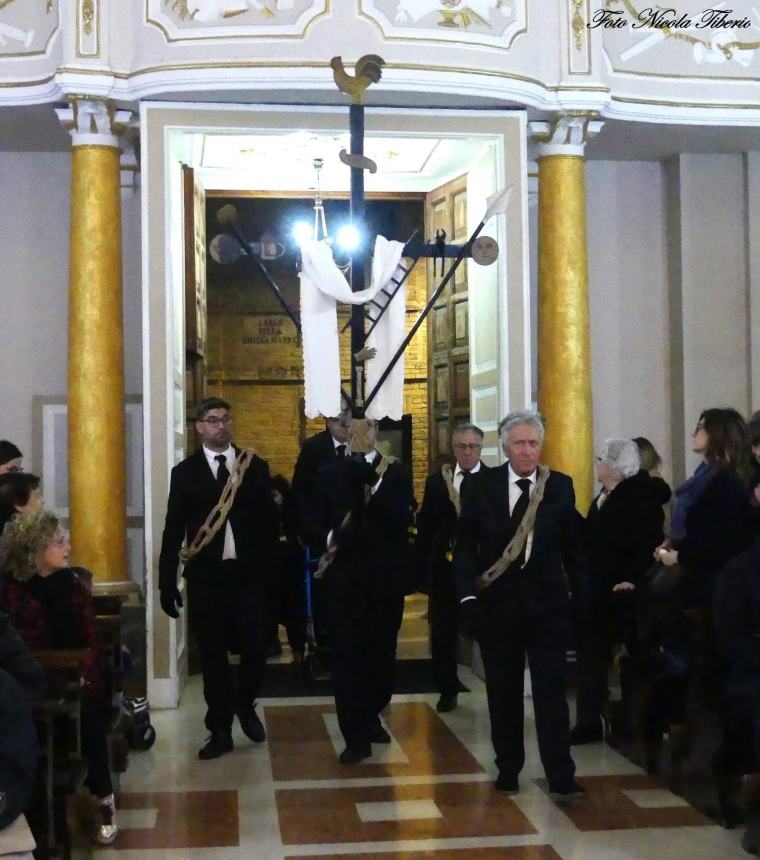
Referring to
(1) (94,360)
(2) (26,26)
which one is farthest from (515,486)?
(2) (26,26)

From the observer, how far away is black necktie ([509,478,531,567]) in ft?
19.6

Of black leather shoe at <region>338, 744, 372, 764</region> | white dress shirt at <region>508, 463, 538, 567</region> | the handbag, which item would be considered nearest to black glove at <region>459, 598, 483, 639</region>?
white dress shirt at <region>508, 463, 538, 567</region>

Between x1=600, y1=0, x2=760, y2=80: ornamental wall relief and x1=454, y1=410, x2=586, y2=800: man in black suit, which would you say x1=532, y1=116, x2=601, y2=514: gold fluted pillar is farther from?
x1=454, y1=410, x2=586, y2=800: man in black suit

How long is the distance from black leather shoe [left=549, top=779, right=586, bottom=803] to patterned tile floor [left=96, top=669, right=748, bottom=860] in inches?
1.9

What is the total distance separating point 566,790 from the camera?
5.92 m

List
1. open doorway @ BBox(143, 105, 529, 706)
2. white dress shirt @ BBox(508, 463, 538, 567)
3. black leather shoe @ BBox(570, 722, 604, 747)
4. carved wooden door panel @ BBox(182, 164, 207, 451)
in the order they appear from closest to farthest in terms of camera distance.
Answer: white dress shirt @ BBox(508, 463, 538, 567), black leather shoe @ BBox(570, 722, 604, 747), open doorway @ BBox(143, 105, 529, 706), carved wooden door panel @ BBox(182, 164, 207, 451)

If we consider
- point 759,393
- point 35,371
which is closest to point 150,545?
point 35,371

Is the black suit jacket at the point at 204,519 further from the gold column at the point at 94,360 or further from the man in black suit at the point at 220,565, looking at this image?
the gold column at the point at 94,360

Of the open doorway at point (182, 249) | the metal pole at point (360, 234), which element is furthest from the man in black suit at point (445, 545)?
the metal pole at point (360, 234)

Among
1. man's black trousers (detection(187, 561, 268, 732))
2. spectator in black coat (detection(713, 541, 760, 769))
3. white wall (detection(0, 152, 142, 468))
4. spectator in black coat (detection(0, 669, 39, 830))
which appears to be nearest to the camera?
spectator in black coat (detection(0, 669, 39, 830))

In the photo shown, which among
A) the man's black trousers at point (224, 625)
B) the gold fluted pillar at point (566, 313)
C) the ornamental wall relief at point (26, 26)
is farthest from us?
the gold fluted pillar at point (566, 313)

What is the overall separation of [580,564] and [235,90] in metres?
3.69

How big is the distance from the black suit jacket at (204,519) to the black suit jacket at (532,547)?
124 centimetres

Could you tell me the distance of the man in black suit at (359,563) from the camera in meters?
6.66
